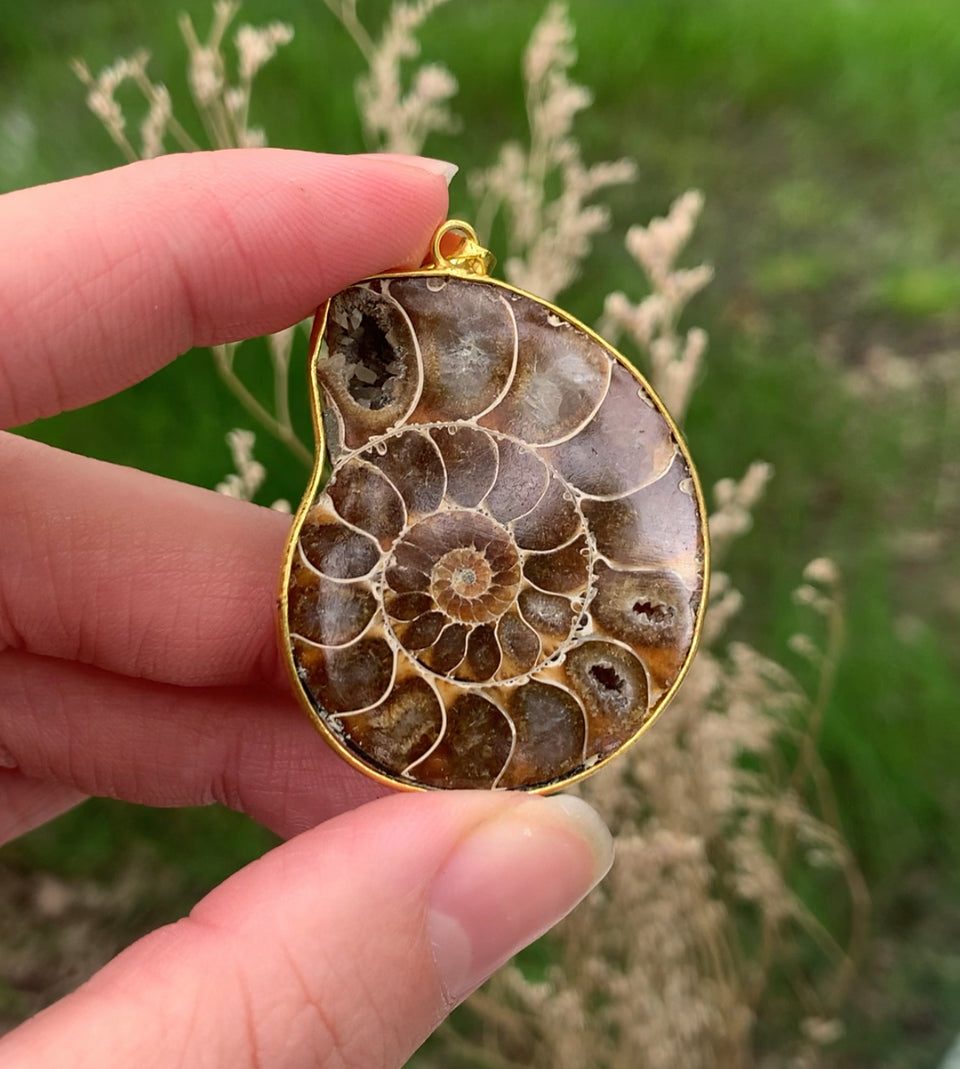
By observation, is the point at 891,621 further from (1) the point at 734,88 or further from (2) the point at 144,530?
(2) the point at 144,530

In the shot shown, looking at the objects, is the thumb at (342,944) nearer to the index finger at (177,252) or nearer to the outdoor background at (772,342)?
the index finger at (177,252)

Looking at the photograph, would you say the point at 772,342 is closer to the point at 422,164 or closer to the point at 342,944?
the point at 422,164

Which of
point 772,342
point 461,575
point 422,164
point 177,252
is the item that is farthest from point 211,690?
point 772,342

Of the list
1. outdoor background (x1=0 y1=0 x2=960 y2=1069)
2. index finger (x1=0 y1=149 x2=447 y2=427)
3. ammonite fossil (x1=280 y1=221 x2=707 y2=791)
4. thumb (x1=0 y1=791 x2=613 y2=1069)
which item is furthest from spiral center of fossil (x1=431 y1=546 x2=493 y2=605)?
outdoor background (x1=0 y1=0 x2=960 y2=1069)

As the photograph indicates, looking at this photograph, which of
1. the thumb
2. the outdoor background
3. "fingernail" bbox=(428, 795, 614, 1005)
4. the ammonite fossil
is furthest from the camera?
the outdoor background

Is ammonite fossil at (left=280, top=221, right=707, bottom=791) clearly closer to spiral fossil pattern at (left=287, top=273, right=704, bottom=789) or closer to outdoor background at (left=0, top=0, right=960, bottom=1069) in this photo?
spiral fossil pattern at (left=287, top=273, right=704, bottom=789)

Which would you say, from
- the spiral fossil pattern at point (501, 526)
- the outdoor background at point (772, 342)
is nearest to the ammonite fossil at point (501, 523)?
the spiral fossil pattern at point (501, 526)
